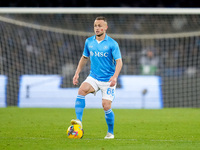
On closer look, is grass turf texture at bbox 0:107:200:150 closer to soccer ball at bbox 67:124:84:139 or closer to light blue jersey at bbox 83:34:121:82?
soccer ball at bbox 67:124:84:139

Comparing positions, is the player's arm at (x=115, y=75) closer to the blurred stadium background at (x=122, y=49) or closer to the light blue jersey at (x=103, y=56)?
the light blue jersey at (x=103, y=56)

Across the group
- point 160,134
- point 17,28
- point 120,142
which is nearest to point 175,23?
point 17,28

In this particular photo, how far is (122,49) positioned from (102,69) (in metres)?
12.7

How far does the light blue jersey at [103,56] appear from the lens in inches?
290

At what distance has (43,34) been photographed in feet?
62.8

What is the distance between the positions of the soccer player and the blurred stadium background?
28.6 ft

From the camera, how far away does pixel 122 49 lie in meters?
20.1

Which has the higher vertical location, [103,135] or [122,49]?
[122,49]
